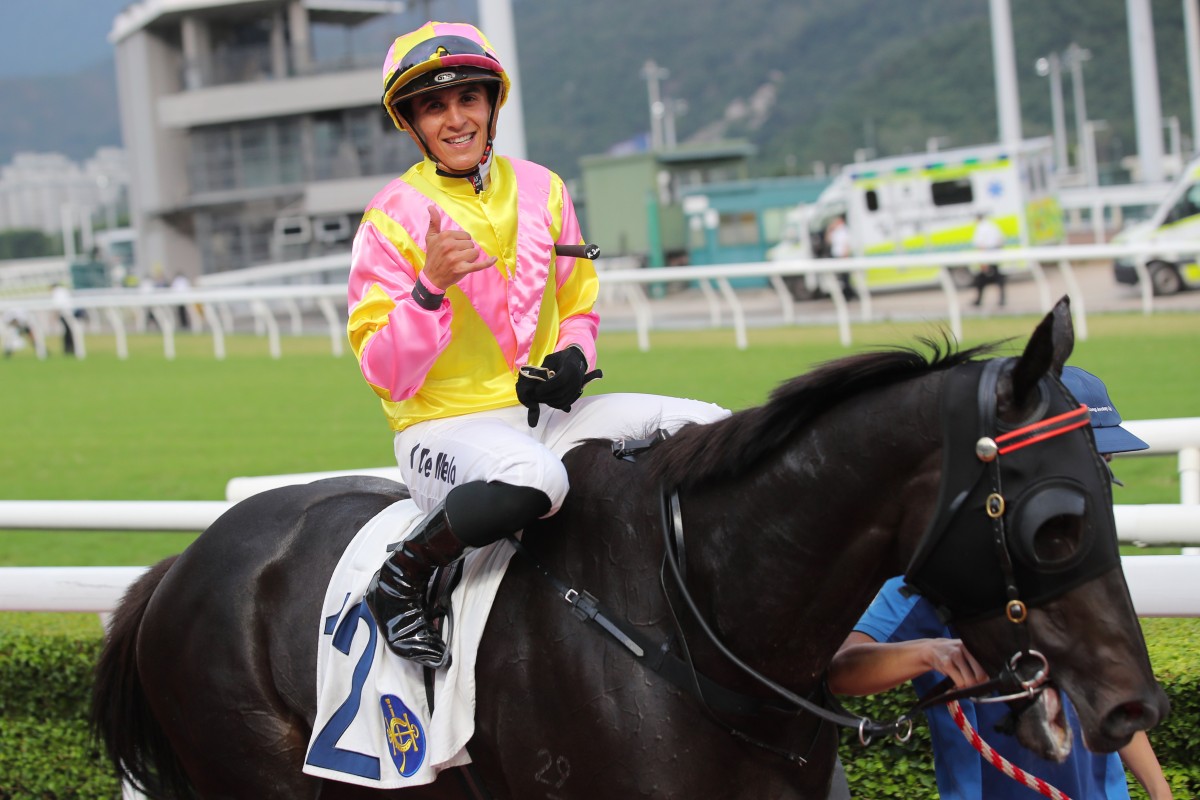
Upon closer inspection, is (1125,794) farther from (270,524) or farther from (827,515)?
(270,524)

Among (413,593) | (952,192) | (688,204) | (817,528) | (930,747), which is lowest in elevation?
(930,747)

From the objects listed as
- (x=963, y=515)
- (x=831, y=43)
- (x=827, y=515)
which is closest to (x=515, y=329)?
(x=827, y=515)

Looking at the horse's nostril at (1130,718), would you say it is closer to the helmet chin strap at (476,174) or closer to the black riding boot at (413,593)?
the black riding boot at (413,593)

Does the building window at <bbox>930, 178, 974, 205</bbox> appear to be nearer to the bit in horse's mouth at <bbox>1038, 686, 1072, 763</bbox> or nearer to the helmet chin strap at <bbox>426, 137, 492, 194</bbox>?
the helmet chin strap at <bbox>426, 137, 492, 194</bbox>

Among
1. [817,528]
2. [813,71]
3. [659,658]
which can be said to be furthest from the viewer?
[813,71]

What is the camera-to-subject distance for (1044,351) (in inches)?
74.5

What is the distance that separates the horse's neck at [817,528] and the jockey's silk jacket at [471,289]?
0.60 m

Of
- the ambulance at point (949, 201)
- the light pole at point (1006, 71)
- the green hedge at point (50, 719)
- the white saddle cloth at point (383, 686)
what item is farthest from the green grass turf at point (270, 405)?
the light pole at point (1006, 71)

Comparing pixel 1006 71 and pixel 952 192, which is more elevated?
pixel 1006 71

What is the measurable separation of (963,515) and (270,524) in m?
1.71

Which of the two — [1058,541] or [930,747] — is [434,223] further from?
[930,747]

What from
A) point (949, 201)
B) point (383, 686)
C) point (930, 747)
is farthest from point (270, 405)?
point (949, 201)

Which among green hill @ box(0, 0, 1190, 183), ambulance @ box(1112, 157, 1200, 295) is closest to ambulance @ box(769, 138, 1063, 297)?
ambulance @ box(1112, 157, 1200, 295)

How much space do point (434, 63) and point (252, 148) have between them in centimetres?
4347
